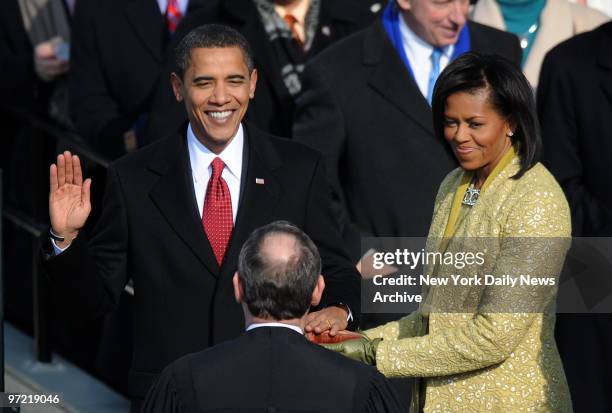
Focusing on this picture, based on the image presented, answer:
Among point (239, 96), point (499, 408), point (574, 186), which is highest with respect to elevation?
point (239, 96)

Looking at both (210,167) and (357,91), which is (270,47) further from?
(210,167)

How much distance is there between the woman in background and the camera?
431 centimetres

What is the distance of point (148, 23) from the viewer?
702 centimetres

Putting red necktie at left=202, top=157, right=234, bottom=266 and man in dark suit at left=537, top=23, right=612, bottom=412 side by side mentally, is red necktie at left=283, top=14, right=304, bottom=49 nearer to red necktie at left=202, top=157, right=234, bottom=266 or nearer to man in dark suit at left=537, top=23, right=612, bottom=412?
man in dark suit at left=537, top=23, right=612, bottom=412

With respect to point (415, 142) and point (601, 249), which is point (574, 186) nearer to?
point (601, 249)

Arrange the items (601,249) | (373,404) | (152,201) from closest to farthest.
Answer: (373,404) < (152,201) < (601,249)

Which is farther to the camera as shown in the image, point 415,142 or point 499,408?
point 415,142

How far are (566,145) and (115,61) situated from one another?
2198 millimetres

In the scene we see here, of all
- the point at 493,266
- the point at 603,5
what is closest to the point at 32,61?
the point at 603,5

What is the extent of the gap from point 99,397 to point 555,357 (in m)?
2.97

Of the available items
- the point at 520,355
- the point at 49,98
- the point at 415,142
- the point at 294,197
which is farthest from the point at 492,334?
the point at 49,98

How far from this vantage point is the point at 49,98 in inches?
296

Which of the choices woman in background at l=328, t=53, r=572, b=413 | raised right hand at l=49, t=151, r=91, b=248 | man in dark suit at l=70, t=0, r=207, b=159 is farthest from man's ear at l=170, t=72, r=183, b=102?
man in dark suit at l=70, t=0, r=207, b=159

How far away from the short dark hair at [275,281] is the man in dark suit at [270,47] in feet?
8.40
